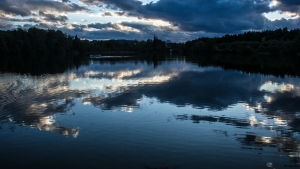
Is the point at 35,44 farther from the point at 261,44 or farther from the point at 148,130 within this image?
the point at 148,130

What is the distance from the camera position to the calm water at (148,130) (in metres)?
10.5

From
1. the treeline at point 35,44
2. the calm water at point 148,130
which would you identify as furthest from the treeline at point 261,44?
the calm water at point 148,130

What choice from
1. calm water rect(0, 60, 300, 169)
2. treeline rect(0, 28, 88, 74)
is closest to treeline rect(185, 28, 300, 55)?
treeline rect(0, 28, 88, 74)

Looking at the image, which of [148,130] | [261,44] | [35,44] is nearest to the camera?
[148,130]

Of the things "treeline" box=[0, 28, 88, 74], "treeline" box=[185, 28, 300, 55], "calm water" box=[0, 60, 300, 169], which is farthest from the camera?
"treeline" box=[185, 28, 300, 55]

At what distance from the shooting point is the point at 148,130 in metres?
13.9

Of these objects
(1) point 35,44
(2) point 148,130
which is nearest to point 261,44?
(1) point 35,44

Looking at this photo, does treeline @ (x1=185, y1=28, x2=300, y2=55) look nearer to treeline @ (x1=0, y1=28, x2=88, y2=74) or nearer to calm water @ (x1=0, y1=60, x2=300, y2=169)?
treeline @ (x1=0, y1=28, x2=88, y2=74)

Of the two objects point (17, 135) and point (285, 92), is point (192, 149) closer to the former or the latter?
point (17, 135)

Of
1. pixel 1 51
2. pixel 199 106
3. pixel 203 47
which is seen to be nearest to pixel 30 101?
pixel 199 106

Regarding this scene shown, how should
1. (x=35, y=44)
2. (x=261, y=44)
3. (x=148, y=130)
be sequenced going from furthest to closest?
(x=261, y=44)
(x=35, y=44)
(x=148, y=130)

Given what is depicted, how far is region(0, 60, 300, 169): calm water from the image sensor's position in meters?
10.5

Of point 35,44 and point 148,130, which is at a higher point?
point 35,44

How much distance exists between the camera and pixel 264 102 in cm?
2153
